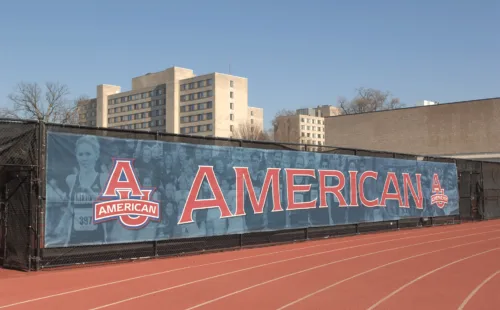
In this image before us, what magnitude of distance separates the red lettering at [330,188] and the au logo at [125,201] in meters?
Answer: 7.02

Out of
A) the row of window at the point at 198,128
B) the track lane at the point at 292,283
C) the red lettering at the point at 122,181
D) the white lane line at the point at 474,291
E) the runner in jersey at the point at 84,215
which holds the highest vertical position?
the row of window at the point at 198,128

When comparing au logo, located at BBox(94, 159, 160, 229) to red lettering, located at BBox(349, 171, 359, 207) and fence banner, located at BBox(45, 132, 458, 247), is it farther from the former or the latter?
red lettering, located at BBox(349, 171, 359, 207)

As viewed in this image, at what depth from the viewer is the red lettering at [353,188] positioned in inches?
786

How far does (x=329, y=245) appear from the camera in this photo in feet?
55.6

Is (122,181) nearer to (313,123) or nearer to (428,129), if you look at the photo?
(428,129)

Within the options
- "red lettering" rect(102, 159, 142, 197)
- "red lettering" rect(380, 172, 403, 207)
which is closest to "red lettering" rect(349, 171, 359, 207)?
"red lettering" rect(380, 172, 403, 207)

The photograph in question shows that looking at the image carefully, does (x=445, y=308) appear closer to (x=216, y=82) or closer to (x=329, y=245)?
(x=329, y=245)

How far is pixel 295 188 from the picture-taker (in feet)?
58.1

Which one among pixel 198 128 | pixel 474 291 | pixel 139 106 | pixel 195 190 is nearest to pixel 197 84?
pixel 198 128

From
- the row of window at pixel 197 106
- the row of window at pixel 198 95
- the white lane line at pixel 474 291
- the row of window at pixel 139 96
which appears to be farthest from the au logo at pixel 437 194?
the row of window at pixel 139 96

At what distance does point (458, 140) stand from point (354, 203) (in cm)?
4023

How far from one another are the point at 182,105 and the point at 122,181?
13451cm

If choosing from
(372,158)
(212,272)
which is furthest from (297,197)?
(212,272)

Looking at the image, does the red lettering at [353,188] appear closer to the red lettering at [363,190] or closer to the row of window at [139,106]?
the red lettering at [363,190]
